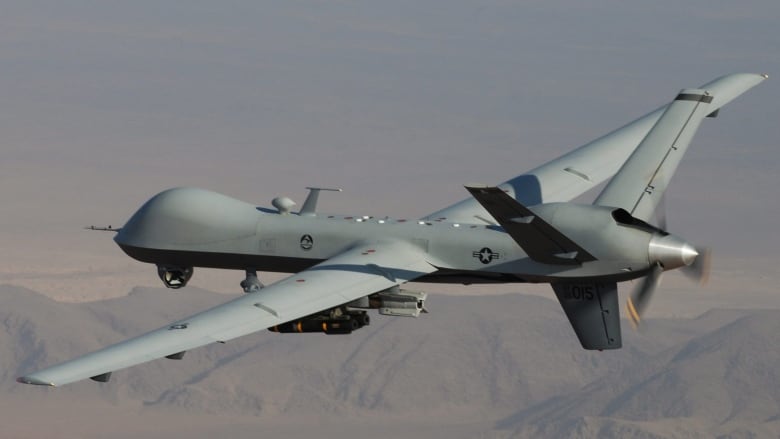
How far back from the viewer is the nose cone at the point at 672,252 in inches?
2138

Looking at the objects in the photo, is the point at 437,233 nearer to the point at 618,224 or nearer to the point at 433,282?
the point at 433,282

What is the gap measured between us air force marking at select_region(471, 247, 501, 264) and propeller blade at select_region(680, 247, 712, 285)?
22.8 feet

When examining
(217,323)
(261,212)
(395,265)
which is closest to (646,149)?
(395,265)

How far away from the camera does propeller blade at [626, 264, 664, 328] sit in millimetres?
55094

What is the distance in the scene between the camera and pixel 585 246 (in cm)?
5500

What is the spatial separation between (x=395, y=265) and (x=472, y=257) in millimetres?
2948

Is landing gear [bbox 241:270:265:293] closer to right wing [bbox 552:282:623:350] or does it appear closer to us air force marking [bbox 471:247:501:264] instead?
us air force marking [bbox 471:247:501:264]

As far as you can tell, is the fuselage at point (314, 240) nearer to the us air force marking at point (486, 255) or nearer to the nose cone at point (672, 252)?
the us air force marking at point (486, 255)

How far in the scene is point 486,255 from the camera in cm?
5734

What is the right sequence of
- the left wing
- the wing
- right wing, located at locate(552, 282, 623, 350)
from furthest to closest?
the wing, right wing, located at locate(552, 282, 623, 350), the left wing

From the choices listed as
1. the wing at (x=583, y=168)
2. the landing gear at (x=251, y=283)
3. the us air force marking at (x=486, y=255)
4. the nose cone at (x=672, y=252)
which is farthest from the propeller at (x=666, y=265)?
the landing gear at (x=251, y=283)

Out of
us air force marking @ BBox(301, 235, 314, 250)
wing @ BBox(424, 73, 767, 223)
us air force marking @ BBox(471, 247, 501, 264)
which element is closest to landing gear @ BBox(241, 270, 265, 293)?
us air force marking @ BBox(301, 235, 314, 250)

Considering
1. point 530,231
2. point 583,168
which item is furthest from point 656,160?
point 583,168

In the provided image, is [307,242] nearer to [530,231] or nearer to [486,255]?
[486,255]
